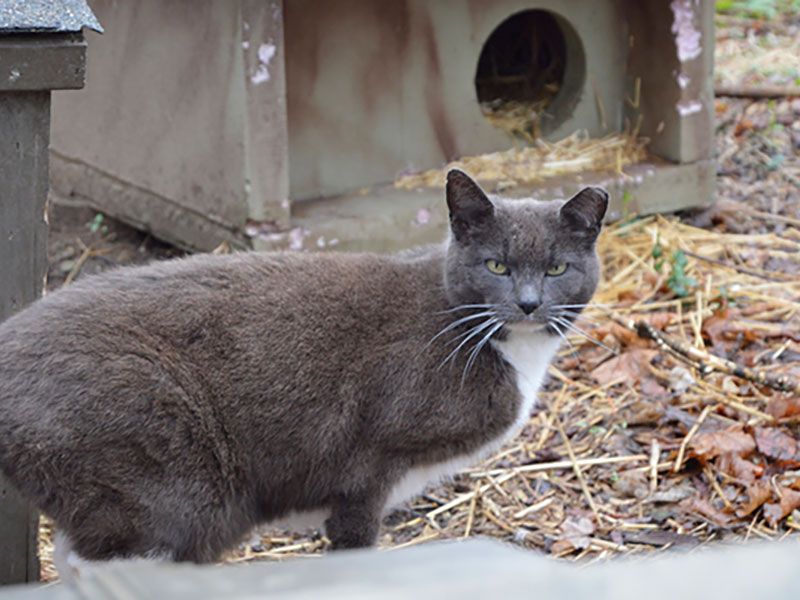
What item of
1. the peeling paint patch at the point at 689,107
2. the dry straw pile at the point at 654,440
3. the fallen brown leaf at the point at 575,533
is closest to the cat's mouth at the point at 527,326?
the dry straw pile at the point at 654,440

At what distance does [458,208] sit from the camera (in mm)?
3797

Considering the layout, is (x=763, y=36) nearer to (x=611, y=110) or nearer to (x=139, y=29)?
(x=611, y=110)

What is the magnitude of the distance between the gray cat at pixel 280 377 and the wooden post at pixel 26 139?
0.18 meters

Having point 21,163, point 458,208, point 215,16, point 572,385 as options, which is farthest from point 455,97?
point 21,163

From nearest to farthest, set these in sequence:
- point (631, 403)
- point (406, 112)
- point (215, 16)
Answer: point (631, 403)
point (215, 16)
point (406, 112)

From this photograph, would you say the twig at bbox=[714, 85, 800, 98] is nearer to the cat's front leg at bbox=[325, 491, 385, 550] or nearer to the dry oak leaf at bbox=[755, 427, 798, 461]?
the dry oak leaf at bbox=[755, 427, 798, 461]

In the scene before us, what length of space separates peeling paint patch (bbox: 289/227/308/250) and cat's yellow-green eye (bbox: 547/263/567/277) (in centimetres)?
186

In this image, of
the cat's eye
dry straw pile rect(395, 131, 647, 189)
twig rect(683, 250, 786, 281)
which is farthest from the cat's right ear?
twig rect(683, 250, 786, 281)

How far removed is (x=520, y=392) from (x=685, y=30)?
3185 millimetres

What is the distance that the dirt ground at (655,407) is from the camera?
4184 millimetres

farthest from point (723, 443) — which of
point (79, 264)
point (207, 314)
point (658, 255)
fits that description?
point (79, 264)

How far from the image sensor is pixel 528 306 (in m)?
3.66

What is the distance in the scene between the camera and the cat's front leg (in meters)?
3.62

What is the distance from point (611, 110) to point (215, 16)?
2350 millimetres
